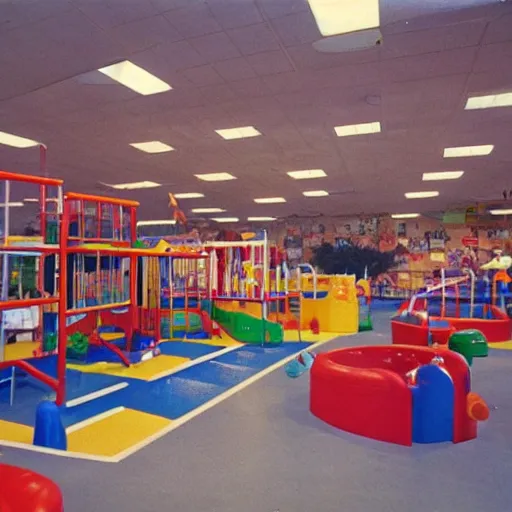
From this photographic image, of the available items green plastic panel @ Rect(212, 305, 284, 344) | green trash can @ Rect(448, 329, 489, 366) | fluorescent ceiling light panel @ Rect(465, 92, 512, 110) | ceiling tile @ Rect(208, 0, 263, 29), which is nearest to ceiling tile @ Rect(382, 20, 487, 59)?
ceiling tile @ Rect(208, 0, 263, 29)

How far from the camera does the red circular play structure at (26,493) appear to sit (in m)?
1.49

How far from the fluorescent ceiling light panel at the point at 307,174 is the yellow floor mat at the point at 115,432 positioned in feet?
20.7

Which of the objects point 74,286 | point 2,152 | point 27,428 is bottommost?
point 27,428

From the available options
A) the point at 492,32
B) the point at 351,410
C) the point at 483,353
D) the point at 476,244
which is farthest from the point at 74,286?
the point at 476,244

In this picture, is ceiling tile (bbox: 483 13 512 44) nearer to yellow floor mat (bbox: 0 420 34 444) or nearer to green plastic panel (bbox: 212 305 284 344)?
green plastic panel (bbox: 212 305 284 344)

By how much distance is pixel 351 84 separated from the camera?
4.75m

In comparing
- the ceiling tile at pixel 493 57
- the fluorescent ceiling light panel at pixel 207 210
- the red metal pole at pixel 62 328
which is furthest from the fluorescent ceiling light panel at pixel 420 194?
the red metal pole at pixel 62 328

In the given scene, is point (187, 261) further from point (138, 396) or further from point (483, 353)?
point (483, 353)

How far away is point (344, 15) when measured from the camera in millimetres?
3516

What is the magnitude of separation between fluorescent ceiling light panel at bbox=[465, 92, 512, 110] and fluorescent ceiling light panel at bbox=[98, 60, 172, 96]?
3310 mm

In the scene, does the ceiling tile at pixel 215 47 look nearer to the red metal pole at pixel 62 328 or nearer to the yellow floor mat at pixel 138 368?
the red metal pole at pixel 62 328

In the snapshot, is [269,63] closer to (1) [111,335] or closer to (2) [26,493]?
(2) [26,493]

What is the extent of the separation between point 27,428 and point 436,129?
5709mm

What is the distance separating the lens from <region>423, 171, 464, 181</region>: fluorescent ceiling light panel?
9141 mm
